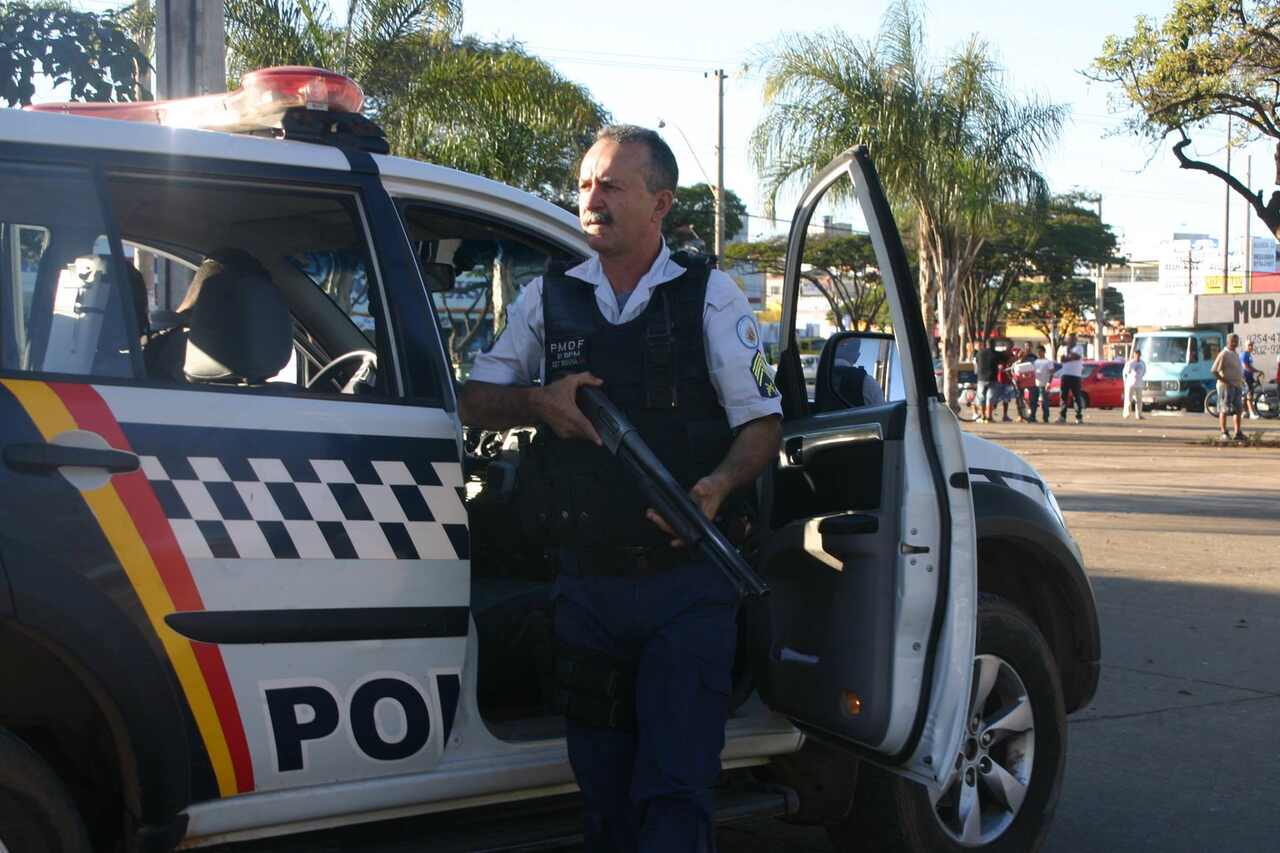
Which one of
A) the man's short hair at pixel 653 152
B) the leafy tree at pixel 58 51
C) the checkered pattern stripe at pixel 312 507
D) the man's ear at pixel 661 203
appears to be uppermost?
the leafy tree at pixel 58 51

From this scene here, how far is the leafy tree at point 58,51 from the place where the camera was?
641 centimetres

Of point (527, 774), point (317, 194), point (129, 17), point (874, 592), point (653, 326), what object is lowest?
point (527, 774)

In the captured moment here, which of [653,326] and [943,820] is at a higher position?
[653,326]

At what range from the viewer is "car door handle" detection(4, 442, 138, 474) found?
258 centimetres

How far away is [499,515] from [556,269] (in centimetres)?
85

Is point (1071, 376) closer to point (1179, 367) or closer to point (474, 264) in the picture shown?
point (1179, 367)

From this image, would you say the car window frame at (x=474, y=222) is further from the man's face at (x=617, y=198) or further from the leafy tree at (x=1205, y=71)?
the leafy tree at (x=1205, y=71)

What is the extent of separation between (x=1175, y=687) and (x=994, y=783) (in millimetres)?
2801

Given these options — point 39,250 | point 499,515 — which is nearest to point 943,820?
point 499,515

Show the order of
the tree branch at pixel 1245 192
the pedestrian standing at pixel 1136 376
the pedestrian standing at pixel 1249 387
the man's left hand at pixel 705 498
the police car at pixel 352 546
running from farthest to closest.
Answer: the pedestrian standing at pixel 1249 387, the pedestrian standing at pixel 1136 376, the tree branch at pixel 1245 192, the man's left hand at pixel 705 498, the police car at pixel 352 546

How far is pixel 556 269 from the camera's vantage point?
321 centimetres

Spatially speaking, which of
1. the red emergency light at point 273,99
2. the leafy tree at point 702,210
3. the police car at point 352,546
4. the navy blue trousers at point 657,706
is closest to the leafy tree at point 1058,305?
the leafy tree at point 702,210

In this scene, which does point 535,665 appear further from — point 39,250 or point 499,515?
point 39,250

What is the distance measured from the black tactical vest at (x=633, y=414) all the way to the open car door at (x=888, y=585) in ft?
1.32
